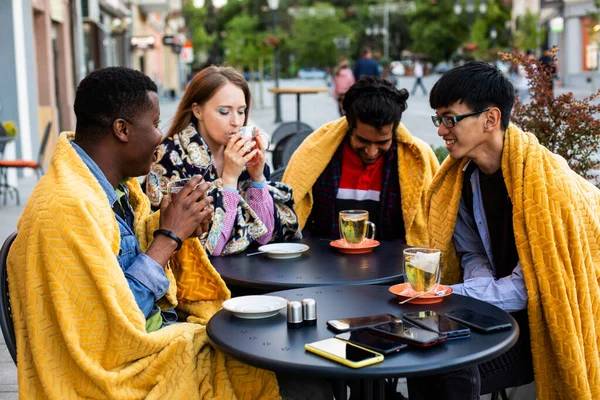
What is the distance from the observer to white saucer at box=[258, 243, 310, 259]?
3.32 meters

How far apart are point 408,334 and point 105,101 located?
1.17m

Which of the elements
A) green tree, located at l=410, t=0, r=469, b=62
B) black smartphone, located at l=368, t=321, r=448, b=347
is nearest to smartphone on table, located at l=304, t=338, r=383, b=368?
black smartphone, located at l=368, t=321, r=448, b=347

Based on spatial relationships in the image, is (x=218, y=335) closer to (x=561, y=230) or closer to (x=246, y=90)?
(x=561, y=230)

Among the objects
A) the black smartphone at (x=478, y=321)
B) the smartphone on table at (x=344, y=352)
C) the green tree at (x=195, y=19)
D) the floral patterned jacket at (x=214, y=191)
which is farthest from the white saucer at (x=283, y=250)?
the green tree at (x=195, y=19)

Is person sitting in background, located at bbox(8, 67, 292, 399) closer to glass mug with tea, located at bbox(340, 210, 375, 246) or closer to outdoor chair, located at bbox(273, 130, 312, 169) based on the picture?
glass mug with tea, located at bbox(340, 210, 375, 246)

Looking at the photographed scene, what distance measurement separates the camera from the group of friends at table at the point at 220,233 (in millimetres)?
2152

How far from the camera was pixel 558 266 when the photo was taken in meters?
2.66

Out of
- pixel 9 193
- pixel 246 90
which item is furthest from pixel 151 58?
pixel 246 90

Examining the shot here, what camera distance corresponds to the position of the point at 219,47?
8656 cm

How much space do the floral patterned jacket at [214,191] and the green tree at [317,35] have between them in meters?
84.9

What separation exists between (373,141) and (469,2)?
35.7 meters

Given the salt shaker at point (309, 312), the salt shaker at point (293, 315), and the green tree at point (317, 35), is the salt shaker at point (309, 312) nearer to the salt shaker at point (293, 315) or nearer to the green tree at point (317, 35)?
the salt shaker at point (293, 315)

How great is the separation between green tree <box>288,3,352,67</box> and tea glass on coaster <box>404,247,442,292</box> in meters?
86.1

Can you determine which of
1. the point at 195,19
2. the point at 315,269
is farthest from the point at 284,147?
the point at 195,19
